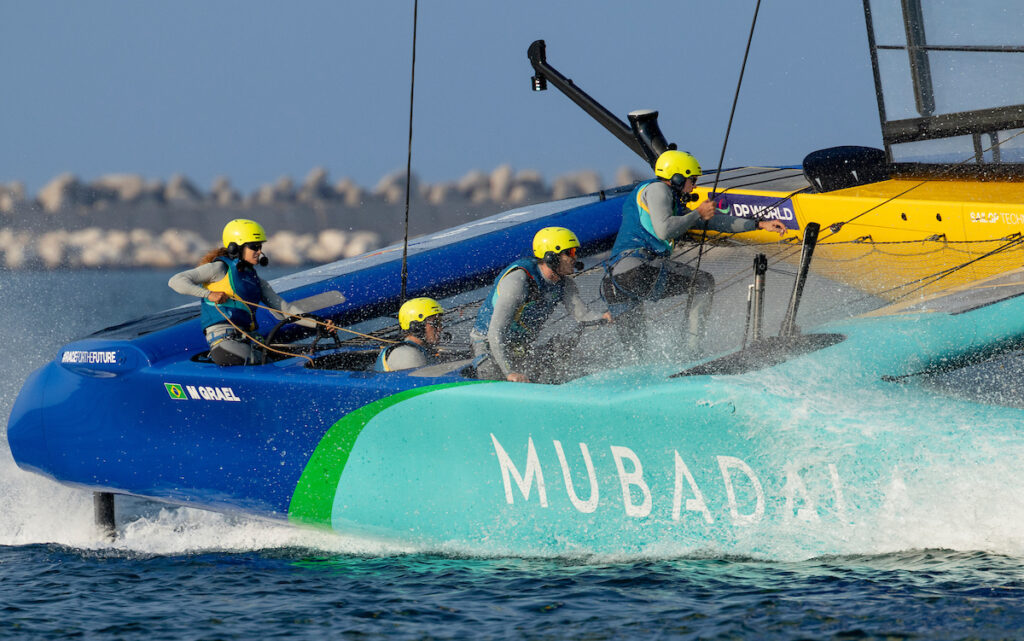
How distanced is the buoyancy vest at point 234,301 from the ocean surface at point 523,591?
1.04m

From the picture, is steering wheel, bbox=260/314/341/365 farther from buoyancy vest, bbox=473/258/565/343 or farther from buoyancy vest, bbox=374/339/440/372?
buoyancy vest, bbox=473/258/565/343

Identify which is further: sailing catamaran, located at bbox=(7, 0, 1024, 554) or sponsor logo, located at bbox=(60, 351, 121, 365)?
sponsor logo, located at bbox=(60, 351, 121, 365)

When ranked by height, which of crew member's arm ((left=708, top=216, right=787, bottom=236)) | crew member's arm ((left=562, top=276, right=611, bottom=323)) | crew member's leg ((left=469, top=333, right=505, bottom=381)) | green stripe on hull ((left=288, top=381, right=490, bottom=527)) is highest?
crew member's arm ((left=708, top=216, right=787, bottom=236))

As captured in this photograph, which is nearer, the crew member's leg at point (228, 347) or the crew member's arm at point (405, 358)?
the crew member's arm at point (405, 358)

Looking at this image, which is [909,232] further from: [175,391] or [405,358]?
[175,391]

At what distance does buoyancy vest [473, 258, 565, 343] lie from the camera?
5.50m

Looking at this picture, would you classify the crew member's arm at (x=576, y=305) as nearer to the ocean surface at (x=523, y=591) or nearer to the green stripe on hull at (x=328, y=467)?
the green stripe on hull at (x=328, y=467)

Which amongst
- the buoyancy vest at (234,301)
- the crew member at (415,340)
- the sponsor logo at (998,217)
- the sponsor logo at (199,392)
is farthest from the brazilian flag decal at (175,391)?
the sponsor logo at (998,217)

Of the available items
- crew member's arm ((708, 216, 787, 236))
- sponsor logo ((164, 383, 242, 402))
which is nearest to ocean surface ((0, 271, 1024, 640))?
sponsor logo ((164, 383, 242, 402))

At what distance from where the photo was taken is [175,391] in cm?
625

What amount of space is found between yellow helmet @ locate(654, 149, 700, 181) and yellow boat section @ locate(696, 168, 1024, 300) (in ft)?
2.48

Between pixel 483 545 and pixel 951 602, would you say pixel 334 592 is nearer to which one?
pixel 483 545

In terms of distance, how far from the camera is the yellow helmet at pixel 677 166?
601 centimetres

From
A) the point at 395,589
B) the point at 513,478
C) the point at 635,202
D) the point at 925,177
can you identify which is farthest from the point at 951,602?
the point at 925,177
